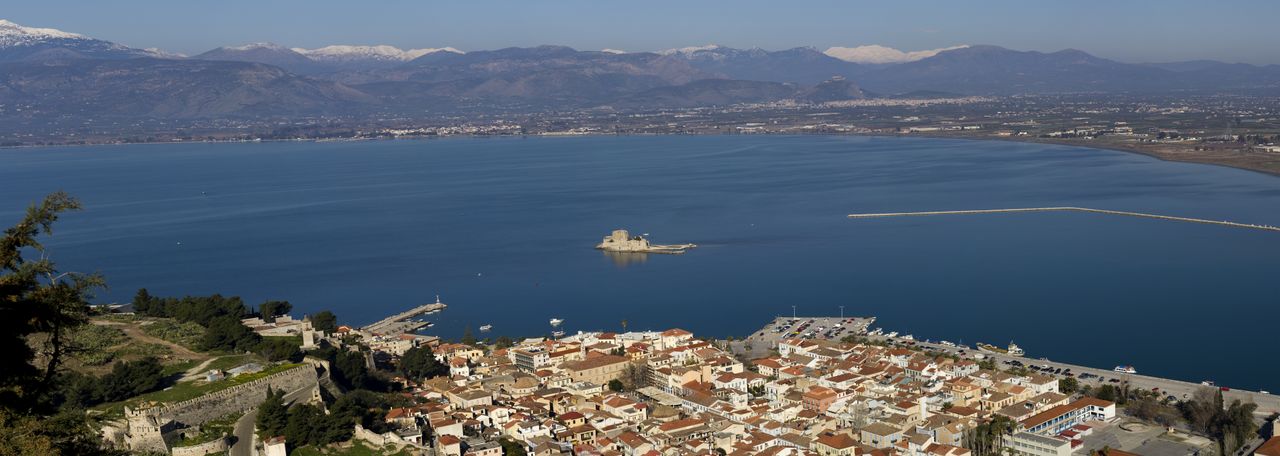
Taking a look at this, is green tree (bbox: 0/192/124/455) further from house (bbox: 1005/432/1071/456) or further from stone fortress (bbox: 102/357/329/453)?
house (bbox: 1005/432/1071/456)

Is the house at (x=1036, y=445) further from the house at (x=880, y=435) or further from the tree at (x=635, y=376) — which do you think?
the tree at (x=635, y=376)

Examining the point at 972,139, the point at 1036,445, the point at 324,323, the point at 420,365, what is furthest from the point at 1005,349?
the point at 972,139

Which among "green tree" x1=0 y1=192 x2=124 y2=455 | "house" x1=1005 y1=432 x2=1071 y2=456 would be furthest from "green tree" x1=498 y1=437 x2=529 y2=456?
"green tree" x1=0 y1=192 x2=124 y2=455

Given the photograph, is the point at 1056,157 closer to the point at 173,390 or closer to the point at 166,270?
the point at 166,270

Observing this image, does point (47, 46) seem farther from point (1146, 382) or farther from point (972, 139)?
point (1146, 382)

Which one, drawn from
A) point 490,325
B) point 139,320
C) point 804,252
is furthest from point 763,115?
point 139,320

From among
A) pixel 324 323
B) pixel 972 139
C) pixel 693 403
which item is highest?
pixel 324 323
